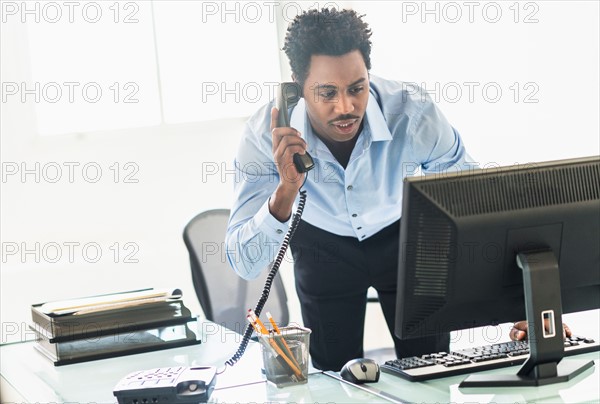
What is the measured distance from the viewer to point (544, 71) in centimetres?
310

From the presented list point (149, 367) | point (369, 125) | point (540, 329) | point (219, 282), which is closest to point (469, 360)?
point (540, 329)

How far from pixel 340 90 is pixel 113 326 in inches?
32.0

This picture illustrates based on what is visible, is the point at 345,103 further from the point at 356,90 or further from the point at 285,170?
the point at 285,170

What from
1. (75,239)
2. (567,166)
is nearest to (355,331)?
(567,166)

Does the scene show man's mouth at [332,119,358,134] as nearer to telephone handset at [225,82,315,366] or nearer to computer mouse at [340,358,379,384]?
telephone handset at [225,82,315,366]

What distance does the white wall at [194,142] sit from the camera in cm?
305

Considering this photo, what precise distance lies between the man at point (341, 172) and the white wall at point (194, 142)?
91cm

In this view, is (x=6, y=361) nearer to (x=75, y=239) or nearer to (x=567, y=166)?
(x=567, y=166)

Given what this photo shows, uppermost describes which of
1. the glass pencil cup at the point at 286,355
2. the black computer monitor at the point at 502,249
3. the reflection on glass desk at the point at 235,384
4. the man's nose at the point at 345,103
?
the man's nose at the point at 345,103

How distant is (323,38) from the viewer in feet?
7.34

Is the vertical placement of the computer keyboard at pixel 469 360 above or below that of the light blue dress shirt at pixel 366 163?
below

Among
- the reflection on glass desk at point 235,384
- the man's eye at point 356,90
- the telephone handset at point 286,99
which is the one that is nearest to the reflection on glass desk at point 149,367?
the reflection on glass desk at point 235,384

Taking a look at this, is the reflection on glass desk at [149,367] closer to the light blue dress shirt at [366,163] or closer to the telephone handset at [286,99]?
the light blue dress shirt at [366,163]

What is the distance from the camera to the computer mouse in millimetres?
1655
